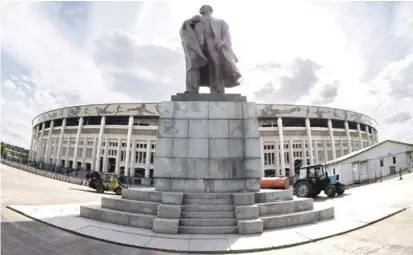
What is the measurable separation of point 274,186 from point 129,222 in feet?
45.1

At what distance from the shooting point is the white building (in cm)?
2741

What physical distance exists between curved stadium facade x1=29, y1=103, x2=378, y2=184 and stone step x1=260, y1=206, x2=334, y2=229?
4516cm

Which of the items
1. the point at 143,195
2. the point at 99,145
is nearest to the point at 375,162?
the point at 143,195

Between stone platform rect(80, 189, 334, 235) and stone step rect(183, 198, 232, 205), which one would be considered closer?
stone platform rect(80, 189, 334, 235)

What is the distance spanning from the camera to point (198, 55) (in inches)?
334

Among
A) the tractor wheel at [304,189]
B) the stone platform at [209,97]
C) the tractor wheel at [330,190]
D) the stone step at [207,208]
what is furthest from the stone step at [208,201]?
the tractor wheel at [330,190]

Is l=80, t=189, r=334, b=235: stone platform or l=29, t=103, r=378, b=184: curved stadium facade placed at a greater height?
l=29, t=103, r=378, b=184: curved stadium facade

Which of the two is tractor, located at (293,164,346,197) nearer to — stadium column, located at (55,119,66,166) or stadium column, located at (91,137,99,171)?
stadium column, located at (91,137,99,171)

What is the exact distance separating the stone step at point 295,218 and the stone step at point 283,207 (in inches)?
7.1

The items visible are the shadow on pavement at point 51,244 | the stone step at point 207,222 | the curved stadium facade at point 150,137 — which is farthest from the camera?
the curved stadium facade at point 150,137

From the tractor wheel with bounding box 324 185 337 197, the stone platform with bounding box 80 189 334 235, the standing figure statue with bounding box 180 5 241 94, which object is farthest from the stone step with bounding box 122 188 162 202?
the tractor wheel with bounding box 324 185 337 197

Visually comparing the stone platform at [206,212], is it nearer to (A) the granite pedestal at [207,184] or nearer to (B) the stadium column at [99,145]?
(A) the granite pedestal at [207,184]

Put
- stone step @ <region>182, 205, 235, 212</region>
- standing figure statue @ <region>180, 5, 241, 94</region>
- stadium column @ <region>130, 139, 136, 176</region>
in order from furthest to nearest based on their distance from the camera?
stadium column @ <region>130, 139, 136, 176</region> < standing figure statue @ <region>180, 5, 241, 94</region> < stone step @ <region>182, 205, 235, 212</region>

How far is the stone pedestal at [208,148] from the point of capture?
7062 mm
